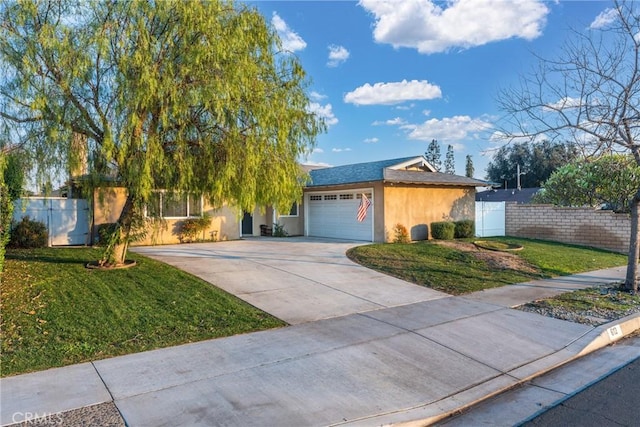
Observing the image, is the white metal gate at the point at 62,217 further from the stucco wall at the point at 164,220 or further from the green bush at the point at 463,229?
the green bush at the point at 463,229

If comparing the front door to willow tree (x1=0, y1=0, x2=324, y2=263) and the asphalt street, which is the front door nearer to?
willow tree (x1=0, y1=0, x2=324, y2=263)

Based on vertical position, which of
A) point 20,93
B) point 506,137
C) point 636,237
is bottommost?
point 636,237

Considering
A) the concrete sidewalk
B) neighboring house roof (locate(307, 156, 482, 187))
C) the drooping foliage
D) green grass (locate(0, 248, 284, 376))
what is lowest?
the concrete sidewalk

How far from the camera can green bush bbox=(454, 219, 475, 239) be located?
1823cm

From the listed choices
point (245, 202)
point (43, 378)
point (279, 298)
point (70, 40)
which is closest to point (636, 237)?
point (279, 298)

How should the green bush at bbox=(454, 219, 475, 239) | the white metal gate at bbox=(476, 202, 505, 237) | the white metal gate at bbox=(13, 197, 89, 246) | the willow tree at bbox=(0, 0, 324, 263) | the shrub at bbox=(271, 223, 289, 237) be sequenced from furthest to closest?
the white metal gate at bbox=(476, 202, 505, 237)
the shrub at bbox=(271, 223, 289, 237)
the green bush at bbox=(454, 219, 475, 239)
the white metal gate at bbox=(13, 197, 89, 246)
the willow tree at bbox=(0, 0, 324, 263)

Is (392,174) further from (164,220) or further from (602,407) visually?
(602,407)

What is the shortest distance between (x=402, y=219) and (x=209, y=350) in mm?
13098

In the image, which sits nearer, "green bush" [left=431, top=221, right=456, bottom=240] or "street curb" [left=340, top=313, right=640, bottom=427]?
"street curb" [left=340, top=313, right=640, bottom=427]

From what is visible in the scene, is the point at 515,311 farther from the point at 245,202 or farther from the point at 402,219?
the point at 402,219

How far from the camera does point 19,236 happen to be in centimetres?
1254

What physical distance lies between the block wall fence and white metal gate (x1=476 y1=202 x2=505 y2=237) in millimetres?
323

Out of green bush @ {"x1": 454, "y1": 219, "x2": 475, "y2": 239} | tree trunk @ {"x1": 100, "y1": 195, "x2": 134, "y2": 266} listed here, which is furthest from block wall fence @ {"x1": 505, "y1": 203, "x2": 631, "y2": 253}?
tree trunk @ {"x1": 100, "y1": 195, "x2": 134, "y2": 266}

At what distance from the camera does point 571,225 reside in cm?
1878
